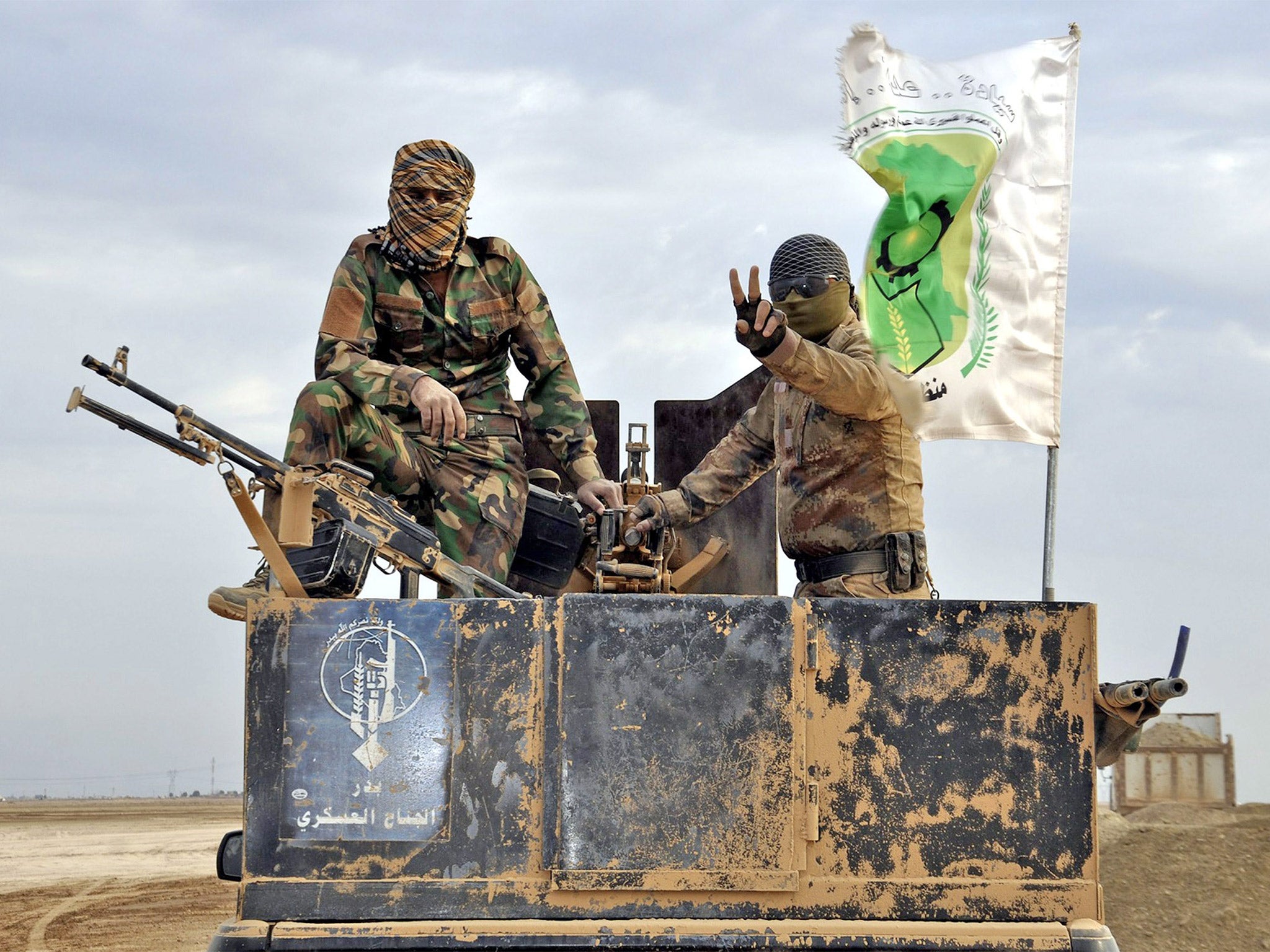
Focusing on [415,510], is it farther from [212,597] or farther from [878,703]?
[878,703]

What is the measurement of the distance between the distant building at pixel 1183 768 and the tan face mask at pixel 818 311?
13088 millimetres

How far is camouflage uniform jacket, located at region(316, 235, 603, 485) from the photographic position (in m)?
5.17

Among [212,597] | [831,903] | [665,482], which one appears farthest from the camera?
[665,482]

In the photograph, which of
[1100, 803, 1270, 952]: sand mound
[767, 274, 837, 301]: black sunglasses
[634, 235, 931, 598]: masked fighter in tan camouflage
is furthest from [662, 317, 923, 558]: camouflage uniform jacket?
[1100, 803, 1270, 952]: sand mound

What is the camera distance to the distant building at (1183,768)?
16.9m

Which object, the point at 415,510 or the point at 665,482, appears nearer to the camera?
the point at 415,510

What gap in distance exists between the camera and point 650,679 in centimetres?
356

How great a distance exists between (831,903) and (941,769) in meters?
0.41

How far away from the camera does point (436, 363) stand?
17.8 feet

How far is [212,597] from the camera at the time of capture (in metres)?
4.66

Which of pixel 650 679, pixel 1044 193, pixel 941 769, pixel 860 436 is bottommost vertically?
pixel 941 769

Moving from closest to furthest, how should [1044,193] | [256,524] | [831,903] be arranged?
1. [831,903]
2. [256,524]
3. [1044,193]

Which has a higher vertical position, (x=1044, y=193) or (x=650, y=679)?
(x=1044, y=193)

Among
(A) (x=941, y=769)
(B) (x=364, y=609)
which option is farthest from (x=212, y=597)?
(A) (x=941, y=769)
